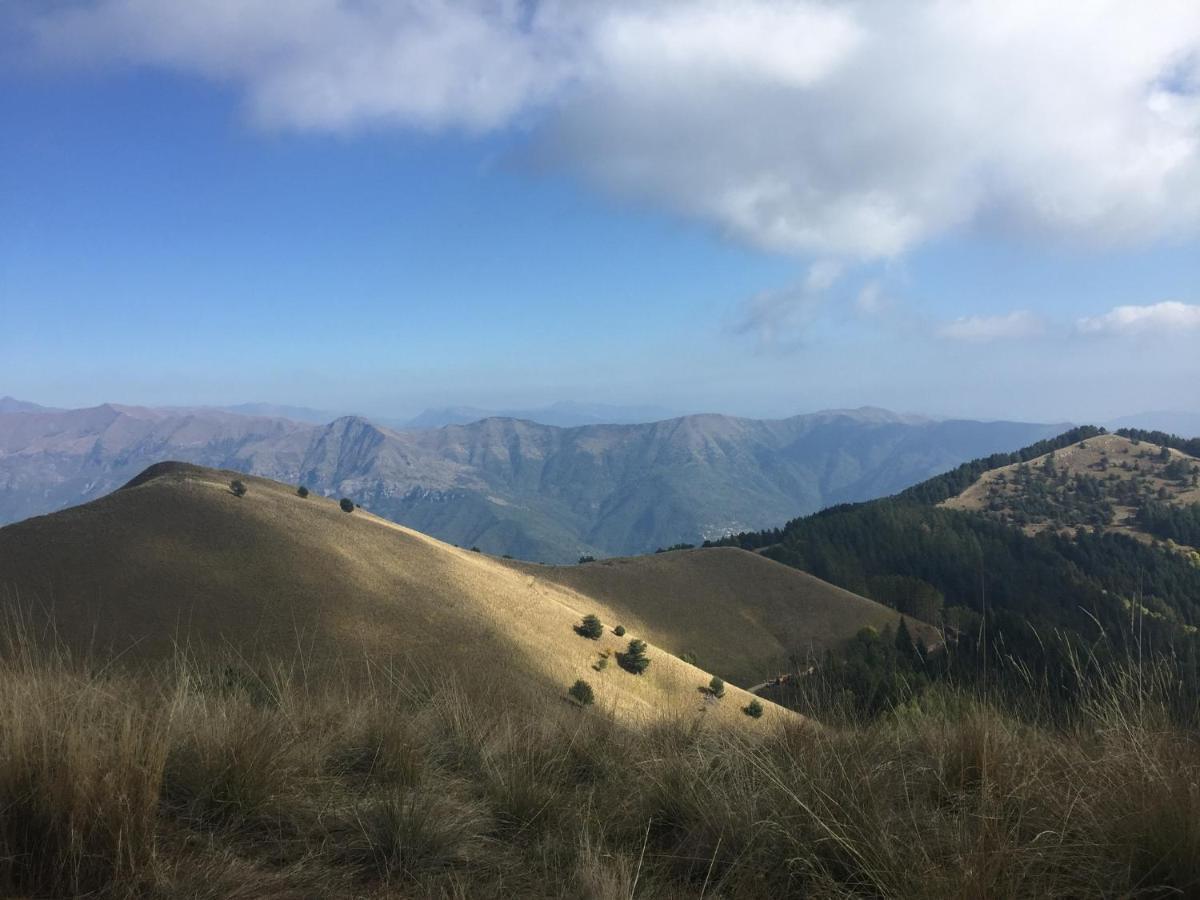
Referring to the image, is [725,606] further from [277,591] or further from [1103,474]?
[1103,474]

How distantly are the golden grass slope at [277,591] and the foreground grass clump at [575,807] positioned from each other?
24.1 meters

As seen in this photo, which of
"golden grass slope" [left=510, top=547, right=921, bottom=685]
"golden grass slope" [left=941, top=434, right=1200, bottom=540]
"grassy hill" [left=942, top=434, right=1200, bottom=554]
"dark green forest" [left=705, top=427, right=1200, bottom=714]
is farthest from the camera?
"golden grass slope" [left=941, top=434, right=1200, bottom=540]

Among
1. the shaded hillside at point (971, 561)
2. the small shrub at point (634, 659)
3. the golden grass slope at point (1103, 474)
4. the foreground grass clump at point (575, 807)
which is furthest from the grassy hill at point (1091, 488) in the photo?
the foreground grass clump at point (575, 807)

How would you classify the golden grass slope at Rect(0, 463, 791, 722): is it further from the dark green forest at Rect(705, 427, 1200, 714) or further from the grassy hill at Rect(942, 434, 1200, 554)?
the grassy hill at Rect(942, 434, 1200, 554)

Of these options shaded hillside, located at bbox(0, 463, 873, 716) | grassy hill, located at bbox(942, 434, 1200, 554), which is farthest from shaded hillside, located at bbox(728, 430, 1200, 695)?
shaded hillside, located at bbox(0, 463, 873, 716)

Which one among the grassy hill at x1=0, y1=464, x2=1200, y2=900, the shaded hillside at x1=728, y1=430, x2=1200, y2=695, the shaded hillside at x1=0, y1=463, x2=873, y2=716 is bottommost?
the shaded hillside at x1=728, y1=430, x2=1200, y2=695

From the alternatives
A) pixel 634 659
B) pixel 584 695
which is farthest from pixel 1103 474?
pixel 584 695

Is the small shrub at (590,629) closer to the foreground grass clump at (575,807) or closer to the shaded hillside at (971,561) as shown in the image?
the foreground grass clump at (575,807)

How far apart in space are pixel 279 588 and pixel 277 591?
0.39 m

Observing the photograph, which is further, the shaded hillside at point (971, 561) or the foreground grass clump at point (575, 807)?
the shaded hillside at point (971, 561)

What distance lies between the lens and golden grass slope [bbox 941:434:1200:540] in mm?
150375

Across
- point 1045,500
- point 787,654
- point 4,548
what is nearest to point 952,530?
point 1045,500

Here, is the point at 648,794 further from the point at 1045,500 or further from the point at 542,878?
the point at 1045,500

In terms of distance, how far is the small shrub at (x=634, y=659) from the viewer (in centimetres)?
4262
